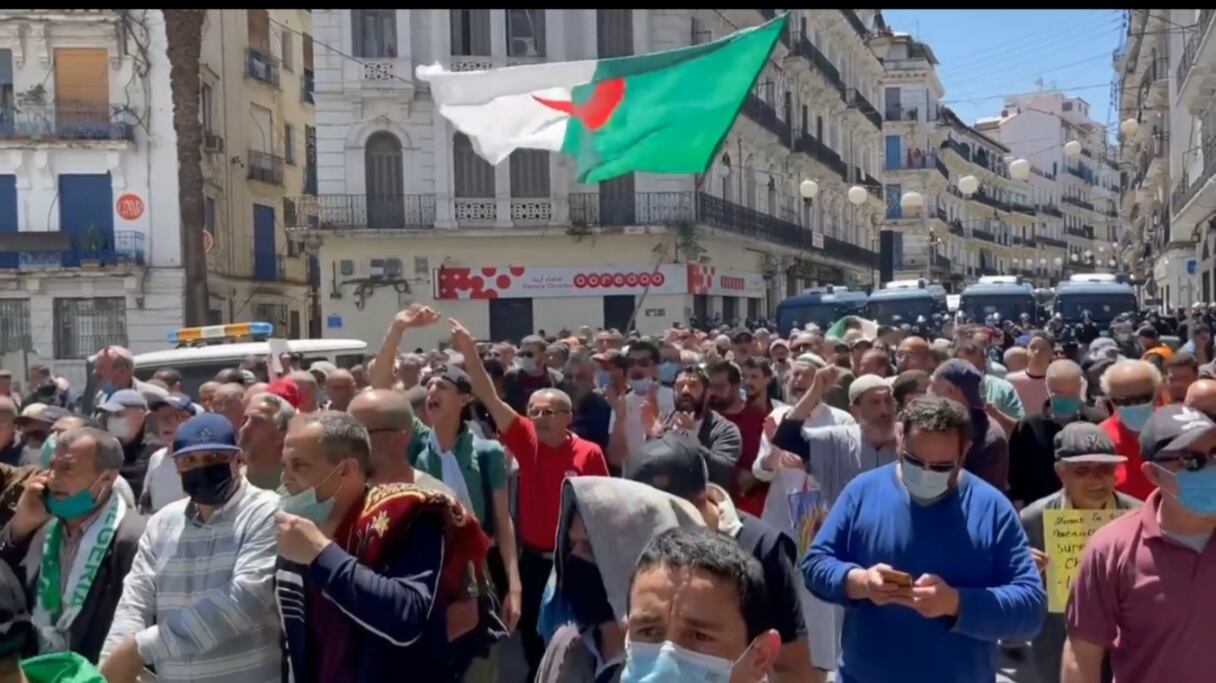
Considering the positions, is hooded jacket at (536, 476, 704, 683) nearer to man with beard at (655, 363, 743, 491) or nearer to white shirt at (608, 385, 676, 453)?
man with beard at (655, 363, 743, 491)

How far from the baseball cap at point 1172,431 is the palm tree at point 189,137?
22395 millimetres

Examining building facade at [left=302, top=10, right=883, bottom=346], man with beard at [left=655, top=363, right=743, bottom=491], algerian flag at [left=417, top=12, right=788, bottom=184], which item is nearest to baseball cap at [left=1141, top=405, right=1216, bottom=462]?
man with beard at [left=655, top=363, right=743, bottom=491]

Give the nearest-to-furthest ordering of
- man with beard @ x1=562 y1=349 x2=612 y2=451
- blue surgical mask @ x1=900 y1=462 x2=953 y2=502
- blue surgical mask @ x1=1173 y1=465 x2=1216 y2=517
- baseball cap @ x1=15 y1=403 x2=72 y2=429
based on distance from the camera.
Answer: blue surgical mask @ x1=1173 y1=465 x2=1216 y2=517 < blue surgical mask @ x1=900 y1=462 x2=953 y2=502 < baseball cap @ x1=15 y1=403 x2=72 y2=429 < man with beard @ x1=562 y1=349 x2=612 y2=451

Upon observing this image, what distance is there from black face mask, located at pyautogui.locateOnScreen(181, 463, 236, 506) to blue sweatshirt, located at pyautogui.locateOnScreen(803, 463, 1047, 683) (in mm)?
1841

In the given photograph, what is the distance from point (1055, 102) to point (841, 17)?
58.0 meters

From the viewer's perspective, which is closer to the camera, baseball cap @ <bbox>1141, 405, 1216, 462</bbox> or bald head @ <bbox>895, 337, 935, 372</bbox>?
baseball cap @ <bbox>1141, 405, 1216, 462</bbox>

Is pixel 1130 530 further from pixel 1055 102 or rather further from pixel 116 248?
pixel 1055 102

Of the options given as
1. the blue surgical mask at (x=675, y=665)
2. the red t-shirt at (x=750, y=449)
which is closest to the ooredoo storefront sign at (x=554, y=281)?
the red t-shirt at (x=750, y=449)

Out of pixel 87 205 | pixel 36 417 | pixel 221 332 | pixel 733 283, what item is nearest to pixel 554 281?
pixel 733 283

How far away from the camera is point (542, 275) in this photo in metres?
31.5

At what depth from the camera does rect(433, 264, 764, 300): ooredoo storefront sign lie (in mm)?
31469

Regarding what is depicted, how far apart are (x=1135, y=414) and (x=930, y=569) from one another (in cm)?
263

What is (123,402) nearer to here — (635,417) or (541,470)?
(541,470)

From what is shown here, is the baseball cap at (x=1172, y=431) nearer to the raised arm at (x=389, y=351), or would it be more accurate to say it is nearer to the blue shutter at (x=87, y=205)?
the raised arm at (x=389, y=351)
